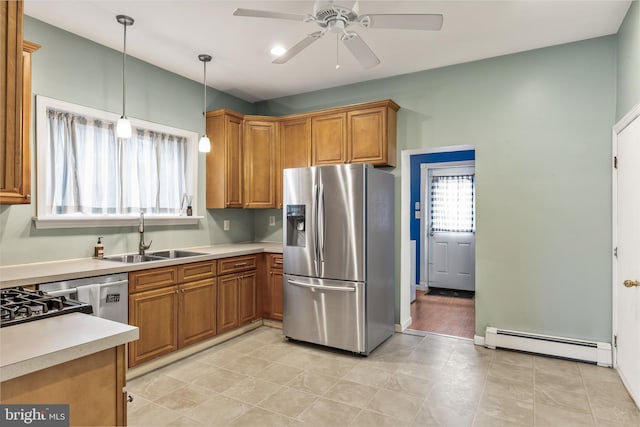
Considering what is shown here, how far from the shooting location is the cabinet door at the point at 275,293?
4.16 meters

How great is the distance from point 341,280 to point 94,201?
2.36 metres

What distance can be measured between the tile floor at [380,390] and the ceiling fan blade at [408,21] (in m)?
2.44

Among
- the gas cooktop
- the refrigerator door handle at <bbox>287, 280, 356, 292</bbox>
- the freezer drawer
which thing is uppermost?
the gas cooktop

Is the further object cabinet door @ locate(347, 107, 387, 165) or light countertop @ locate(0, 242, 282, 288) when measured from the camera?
cabinet door @ locate(347, 107, 387, 165)

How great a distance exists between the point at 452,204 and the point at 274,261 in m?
3.67

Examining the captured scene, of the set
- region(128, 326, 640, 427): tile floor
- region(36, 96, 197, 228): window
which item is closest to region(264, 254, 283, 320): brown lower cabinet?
region(128, 326, 640, 427): tile floor

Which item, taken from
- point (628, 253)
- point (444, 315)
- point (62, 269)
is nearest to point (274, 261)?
point (62, 269)

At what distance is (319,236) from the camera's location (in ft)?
11.7

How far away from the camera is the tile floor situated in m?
2.36

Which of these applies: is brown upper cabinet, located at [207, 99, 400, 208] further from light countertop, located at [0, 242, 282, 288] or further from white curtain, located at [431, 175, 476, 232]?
white curtain, located at [431, 175, 476, 232]

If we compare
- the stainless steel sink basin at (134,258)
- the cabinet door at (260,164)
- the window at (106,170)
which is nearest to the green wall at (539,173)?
the cabinet door at (260,164)

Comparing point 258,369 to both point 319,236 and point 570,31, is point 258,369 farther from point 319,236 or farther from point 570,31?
point 570,31

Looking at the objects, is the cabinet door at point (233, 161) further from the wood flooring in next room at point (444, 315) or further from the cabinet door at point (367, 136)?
the wood flooring in next room at point (444, 315)

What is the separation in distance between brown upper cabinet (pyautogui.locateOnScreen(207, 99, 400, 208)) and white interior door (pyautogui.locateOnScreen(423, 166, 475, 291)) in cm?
274
